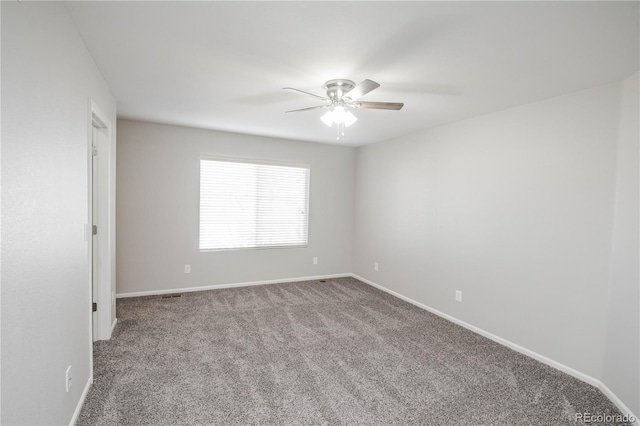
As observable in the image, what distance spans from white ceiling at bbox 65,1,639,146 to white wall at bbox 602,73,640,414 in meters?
0.42

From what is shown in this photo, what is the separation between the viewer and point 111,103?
3.07m

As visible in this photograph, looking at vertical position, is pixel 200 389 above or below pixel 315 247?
below

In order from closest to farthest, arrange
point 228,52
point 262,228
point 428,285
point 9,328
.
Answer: point 9,328, point 228,52, point 428,285, point 262,228

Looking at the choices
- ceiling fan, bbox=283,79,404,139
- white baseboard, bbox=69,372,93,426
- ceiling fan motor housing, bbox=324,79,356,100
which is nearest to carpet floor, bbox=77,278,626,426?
white baseboard, bbox=69,372,93,426

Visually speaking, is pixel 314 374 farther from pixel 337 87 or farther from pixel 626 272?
pixel 626 272

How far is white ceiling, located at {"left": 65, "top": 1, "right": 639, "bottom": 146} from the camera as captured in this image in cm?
168

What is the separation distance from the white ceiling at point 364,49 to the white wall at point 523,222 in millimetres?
395

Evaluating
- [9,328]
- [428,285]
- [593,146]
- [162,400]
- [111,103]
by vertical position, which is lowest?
[162,400]

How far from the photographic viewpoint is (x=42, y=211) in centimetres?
145

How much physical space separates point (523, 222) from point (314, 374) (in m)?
2.46

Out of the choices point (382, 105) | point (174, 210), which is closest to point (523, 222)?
point (382, 105)

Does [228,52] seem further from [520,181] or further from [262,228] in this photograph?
[262,228]

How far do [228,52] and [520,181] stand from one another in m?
2.92

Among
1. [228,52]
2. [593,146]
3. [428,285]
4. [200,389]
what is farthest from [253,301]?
[593,146]
